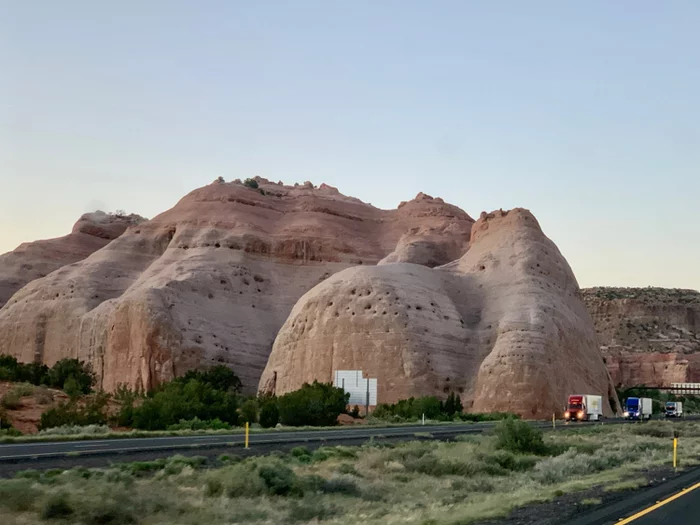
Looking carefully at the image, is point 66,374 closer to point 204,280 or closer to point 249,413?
point 204,280

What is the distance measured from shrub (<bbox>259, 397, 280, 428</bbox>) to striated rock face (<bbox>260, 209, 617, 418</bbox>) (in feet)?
58.3

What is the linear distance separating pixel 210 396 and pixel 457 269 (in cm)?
4022

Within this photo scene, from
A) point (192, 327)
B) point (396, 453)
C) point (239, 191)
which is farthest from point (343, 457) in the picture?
point (239, 191)

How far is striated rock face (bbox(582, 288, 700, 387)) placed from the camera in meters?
146

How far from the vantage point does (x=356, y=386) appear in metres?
61.3

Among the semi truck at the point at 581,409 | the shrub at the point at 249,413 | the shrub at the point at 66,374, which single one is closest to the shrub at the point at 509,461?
the shrub at the point at 249,413

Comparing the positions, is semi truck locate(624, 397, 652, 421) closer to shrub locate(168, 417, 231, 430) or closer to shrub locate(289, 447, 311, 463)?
shrub locate(168, 417, 231, 430)

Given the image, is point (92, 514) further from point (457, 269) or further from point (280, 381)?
point (457, 269)

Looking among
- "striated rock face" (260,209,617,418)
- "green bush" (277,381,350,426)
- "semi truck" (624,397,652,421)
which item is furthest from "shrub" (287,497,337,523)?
"semi truck" (624,397,652,421)

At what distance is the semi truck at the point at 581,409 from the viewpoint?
6106 cm

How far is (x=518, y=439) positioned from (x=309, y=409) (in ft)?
70.1

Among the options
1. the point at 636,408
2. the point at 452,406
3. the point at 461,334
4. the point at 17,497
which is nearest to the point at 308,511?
the point at 17,497

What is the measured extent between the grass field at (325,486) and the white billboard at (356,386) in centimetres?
3207

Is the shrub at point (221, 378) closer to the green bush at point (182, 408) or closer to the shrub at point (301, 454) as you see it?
the green bush at point (182, 408)
